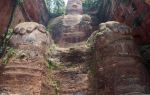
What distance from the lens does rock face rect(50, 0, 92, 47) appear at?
52.5 feet

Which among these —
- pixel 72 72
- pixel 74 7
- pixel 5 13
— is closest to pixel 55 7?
pixel 74 7

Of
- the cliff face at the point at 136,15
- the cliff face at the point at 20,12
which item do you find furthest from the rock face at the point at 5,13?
the cliff face at the point at 136,15

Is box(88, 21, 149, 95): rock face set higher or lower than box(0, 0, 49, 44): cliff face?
lower

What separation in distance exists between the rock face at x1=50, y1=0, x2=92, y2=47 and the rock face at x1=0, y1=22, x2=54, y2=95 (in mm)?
6192

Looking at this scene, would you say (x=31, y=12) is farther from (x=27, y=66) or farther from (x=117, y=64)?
(x=117, y=64)

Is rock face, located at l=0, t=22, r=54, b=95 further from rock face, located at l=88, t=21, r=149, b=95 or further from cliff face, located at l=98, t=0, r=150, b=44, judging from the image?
cliff face, located at l=98, t=0, r=150, b=44

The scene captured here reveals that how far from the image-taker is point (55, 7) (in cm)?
2019

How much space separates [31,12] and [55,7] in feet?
16.6

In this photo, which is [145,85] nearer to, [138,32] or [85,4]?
[138,32]

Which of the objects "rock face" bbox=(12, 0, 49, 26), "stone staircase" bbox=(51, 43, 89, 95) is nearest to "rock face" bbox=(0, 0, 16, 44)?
"rock face" bbox=(12, 0, 49, 26)

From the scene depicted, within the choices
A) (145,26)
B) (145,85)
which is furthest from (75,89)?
(145,26)

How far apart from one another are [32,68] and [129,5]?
6.00m

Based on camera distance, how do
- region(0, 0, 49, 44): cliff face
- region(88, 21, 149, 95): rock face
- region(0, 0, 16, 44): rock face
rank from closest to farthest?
region(88, 21, 149, 95): rock face < region(0, 0, 16, 44): rock face < region(0, 0, 49, 44): cliff face

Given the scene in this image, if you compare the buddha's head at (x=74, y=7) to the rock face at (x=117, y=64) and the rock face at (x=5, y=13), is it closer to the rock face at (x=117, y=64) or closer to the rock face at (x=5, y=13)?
the rock face at (x=5, y=13)
